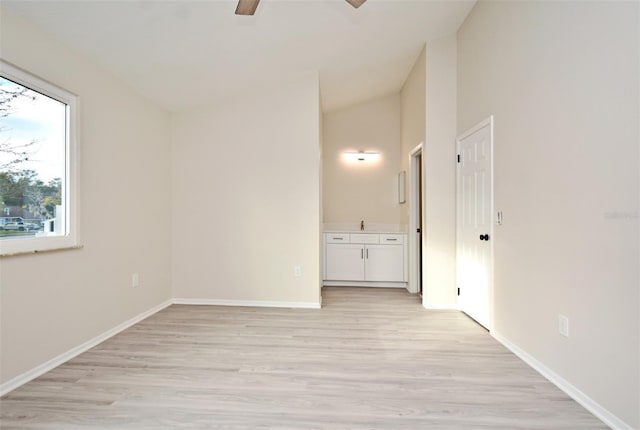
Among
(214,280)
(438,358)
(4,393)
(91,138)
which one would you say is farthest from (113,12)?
(438,358)

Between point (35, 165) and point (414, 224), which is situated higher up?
point (35, 165)

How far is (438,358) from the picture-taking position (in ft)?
8.22

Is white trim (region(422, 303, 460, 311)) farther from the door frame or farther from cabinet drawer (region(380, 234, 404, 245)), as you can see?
cabinet drawer (region(380, 234, 404, 245))

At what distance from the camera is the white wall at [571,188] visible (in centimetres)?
166

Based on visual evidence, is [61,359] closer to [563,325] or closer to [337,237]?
[563,325]

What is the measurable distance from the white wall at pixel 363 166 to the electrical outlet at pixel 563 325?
138 inches

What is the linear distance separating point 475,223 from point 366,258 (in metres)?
1.97

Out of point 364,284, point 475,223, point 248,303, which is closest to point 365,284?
point 364,284

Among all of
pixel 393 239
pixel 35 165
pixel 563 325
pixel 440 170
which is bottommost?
pixel 563 325

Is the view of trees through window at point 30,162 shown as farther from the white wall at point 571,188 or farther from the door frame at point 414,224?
the door frame at point 414,224

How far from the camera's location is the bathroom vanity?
16.4ft

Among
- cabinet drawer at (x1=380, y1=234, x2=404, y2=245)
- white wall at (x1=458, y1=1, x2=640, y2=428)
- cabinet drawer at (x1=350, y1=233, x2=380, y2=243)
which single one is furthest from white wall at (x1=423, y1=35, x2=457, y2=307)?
Answer: cabinet drawer at (x1=350, y1=233, x2=380, y2=243)

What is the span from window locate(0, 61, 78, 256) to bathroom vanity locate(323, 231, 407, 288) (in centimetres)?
326

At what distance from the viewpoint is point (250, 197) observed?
13.1 feet
